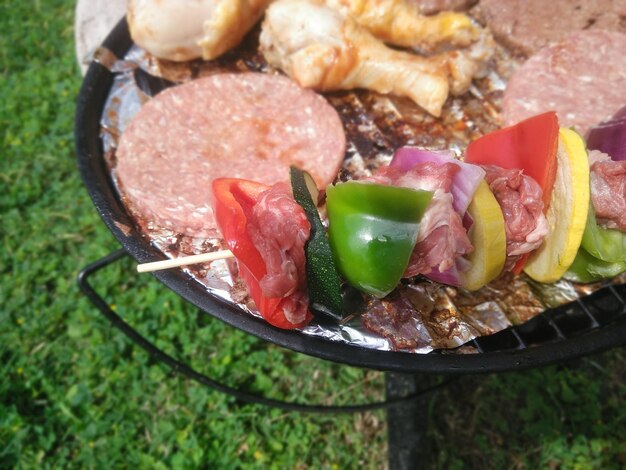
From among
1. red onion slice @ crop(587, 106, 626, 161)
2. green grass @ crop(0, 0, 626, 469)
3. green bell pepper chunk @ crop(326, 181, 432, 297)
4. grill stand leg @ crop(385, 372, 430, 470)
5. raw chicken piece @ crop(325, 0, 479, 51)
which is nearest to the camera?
green bell pepper chunk @ crop(326, 181, 432, 297)

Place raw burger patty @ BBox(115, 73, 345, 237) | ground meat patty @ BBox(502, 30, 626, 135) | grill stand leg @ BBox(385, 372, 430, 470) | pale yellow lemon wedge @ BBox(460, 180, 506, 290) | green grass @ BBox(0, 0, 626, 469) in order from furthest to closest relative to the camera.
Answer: green grass @ BBox(0, 0, 626, 469) < grill stand leg @ BBox(385, 372, 430, 470) < ground meat patty @ BBox(502, 30, 626, 135) < raw burger patty @ BBox(115, 73, 345, 237) < pale yellow lemon wedge @ BBox(460, 180, 506, 290)

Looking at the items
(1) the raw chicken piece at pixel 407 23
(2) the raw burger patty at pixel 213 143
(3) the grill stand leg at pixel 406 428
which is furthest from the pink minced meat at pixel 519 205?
(3) the grill stand leg at pixel 406 428

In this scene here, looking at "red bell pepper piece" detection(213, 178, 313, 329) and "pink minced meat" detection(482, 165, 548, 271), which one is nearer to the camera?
"red bell pepper piece" detection(213, 178, 313, 329)

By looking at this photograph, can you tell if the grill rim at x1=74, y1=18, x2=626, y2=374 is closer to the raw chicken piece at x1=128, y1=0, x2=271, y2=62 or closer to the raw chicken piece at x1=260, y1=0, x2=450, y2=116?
the raw chicken piece at x1=128, y1=0, x2=271, y2=62

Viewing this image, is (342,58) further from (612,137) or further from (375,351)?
(375,351)

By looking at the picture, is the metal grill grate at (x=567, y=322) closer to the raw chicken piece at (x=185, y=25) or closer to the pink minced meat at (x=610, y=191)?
the pink minced meat at (x=610, y=191)

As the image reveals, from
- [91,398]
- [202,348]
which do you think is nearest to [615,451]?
[202,348]

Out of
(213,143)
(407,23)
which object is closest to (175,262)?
(213,143)

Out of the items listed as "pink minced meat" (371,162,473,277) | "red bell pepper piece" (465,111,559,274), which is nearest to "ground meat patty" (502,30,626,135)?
"red bell pepper piece" (465,111,559,274)
